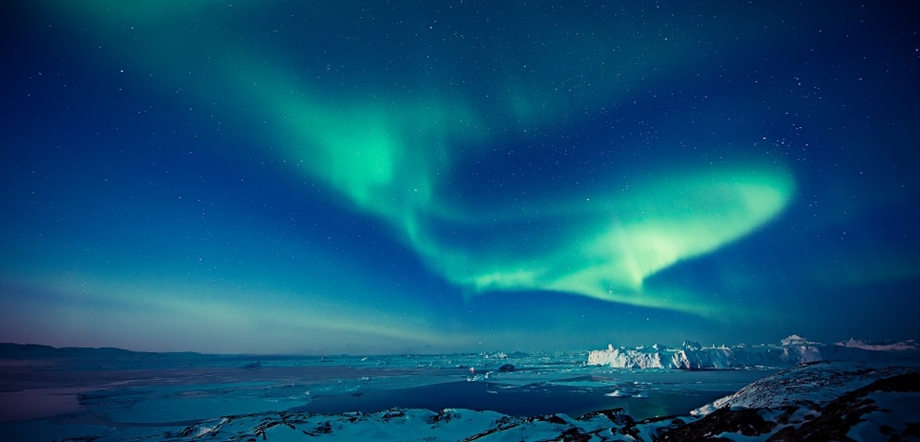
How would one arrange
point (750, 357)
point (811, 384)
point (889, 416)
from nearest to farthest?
point (889, 416) < point (811, 384) < point (750, 357)

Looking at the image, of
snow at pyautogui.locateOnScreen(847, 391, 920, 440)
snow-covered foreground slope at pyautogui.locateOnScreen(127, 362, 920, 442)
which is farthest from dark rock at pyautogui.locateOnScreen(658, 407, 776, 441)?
snow at pyautogui.locateOnScreen(847, 391, 920, 440)

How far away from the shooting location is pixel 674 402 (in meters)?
44.7

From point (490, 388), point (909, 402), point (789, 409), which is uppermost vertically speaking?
point (909, 402)

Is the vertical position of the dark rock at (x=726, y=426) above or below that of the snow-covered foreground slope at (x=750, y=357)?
above

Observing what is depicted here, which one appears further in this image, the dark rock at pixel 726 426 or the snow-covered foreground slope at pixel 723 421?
the dark rock at pixel 726 426

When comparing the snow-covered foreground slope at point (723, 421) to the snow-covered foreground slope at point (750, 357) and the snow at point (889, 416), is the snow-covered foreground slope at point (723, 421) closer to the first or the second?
the snow at point (889, 416)

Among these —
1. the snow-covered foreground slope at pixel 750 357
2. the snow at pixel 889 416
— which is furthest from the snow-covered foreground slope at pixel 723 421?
the snow-covered foreground slope at pixel 750 357

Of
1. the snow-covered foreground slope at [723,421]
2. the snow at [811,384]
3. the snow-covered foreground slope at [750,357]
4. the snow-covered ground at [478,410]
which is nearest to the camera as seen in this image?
the snow-covered foreground slope at [723,421]

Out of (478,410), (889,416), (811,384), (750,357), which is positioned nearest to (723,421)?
(889,416)

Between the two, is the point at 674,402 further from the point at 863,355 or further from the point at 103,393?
the point at 863,355

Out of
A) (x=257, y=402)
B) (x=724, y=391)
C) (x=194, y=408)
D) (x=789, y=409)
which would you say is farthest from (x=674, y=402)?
(x=194, y=408)

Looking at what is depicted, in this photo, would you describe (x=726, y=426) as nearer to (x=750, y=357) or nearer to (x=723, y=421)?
(x=723, y=421)

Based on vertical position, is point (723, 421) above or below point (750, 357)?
above

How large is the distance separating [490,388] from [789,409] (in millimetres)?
59528
